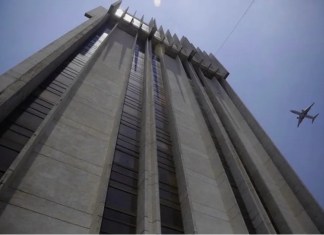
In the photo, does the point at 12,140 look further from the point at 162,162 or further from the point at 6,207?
the point at 162,162

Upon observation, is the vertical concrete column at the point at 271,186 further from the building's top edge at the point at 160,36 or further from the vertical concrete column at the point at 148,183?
the building's top edge at the point at 160,36

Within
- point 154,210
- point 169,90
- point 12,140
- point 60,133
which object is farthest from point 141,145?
point 169,90

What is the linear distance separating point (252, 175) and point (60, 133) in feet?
39.9

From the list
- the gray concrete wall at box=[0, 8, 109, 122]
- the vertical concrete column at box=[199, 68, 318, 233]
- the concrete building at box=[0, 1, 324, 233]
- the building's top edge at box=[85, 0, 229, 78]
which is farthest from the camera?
the building's top edge at box=[85, 0, 229, 78]

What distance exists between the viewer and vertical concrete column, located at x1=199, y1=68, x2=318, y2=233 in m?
15.6

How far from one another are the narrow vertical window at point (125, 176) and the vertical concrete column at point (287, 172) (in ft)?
34.0

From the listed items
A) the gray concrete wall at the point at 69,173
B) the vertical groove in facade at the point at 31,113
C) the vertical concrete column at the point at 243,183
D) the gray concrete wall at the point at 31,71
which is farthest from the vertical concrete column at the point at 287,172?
the gray concrete wall at the point at 31,71

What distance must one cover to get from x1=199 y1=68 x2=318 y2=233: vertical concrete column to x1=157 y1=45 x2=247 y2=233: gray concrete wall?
296 centimetres

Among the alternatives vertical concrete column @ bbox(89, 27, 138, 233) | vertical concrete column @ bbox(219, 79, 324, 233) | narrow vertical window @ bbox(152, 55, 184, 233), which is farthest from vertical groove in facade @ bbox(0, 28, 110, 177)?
vertical concrete column @ bbox(219, 79, 324, 233)

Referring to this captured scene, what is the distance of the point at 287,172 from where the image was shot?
2050cm

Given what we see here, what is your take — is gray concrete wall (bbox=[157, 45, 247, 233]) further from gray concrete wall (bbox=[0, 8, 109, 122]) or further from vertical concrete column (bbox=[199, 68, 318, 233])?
gray concrete wall (bbox=[0, 8, 109, 122])

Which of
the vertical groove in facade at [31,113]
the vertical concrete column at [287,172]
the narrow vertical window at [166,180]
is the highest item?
the vertical concrete column at [287,172]

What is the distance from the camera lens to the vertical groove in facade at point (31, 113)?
11289 millimetres

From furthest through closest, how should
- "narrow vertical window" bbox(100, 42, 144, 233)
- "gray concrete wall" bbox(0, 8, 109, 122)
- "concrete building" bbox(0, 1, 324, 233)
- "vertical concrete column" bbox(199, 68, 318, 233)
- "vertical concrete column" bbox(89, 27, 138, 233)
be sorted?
"vertical concrete column" bbox(199, 68, 318, 233) < "gray concrete wall" bbox(0, 8, 109, 122) < "narrow vertical window" bbox(100, 42, 144, 233) < "concrete building" bbox(0, 1, 324, 233) < "vertical concrete column" bbox(89, 27, 138, 233)
